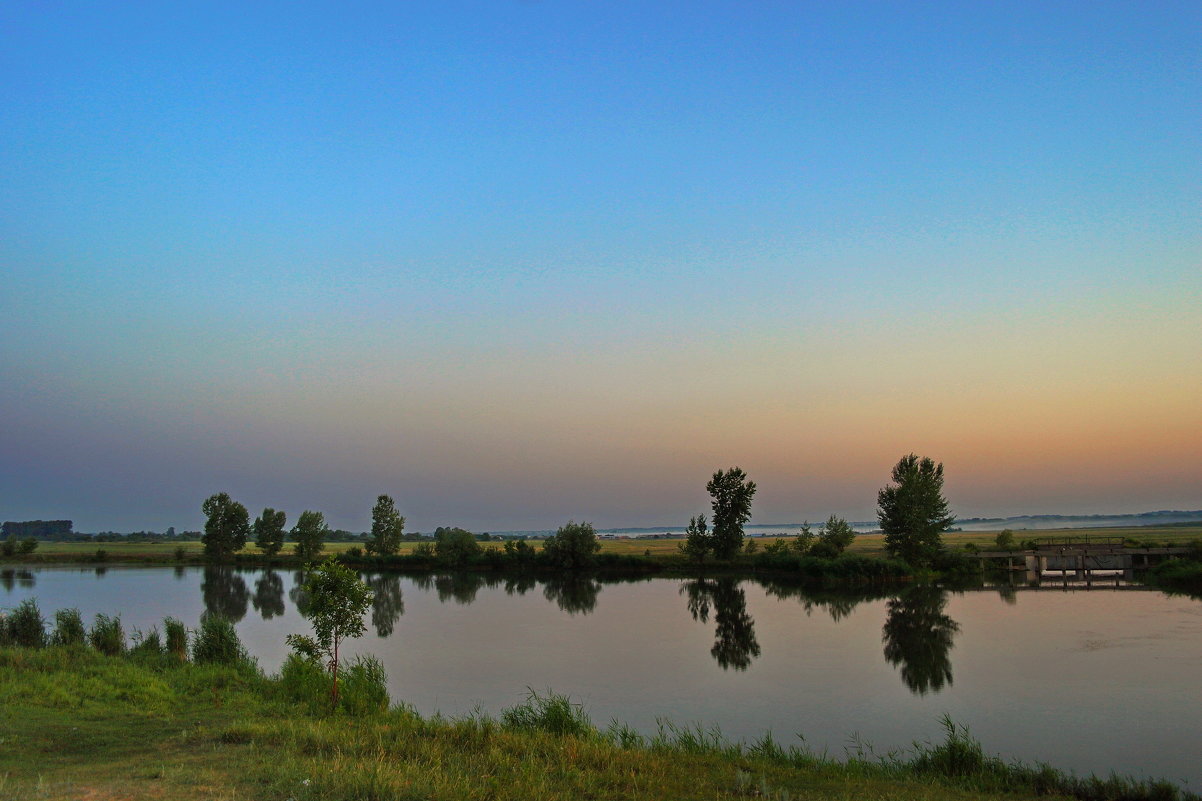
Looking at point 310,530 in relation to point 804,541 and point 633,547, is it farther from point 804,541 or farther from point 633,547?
point 804,541

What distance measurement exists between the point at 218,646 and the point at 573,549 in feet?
151

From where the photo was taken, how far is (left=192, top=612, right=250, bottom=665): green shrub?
17766 millimetres

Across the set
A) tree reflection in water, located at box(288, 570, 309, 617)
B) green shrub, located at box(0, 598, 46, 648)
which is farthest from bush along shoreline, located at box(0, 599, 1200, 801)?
tree reflection in water, located at box(288, 570, 309, 617)

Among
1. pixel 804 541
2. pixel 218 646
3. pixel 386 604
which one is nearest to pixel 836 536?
pixel 804 541

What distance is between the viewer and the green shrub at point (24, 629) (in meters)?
19.1

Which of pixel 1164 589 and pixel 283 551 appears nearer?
pixel 1164 589

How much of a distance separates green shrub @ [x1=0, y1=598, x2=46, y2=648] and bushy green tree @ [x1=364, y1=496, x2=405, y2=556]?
59289mm

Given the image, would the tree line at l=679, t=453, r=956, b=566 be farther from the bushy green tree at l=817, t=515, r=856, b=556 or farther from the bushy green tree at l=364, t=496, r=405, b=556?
the bushy green tree at l=364, t=496, r=405, b=556

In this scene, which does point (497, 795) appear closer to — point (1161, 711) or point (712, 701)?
point (712, 701)

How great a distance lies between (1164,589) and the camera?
41.1 metres

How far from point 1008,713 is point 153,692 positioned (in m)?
17.0

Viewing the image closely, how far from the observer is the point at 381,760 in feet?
27.3

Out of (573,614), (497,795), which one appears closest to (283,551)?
(573,614)

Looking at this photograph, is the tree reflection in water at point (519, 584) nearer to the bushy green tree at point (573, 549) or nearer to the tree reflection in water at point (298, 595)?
the bushy green tree at point (573, 549)
